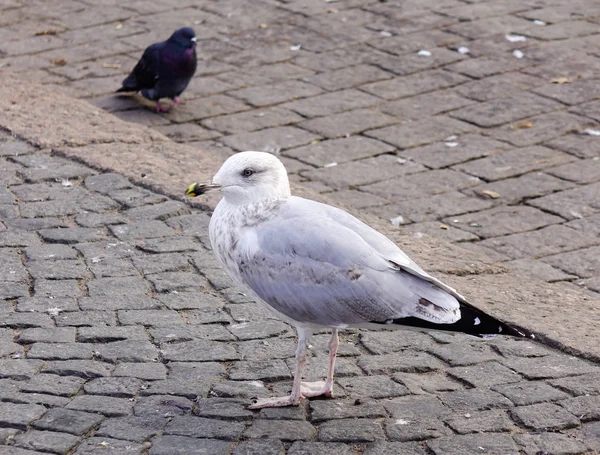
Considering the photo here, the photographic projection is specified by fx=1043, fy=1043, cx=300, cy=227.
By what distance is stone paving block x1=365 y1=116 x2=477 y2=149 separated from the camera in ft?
23.6

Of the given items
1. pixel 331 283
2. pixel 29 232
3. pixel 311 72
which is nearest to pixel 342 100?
pixel 311 72

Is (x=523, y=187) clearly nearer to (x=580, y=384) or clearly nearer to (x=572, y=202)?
(x=572, y=202)

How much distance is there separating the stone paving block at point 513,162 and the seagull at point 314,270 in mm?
2857

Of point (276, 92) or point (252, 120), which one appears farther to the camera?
point (276, 92)

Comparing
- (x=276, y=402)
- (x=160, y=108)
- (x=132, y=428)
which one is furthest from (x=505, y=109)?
(x=132, y=428)

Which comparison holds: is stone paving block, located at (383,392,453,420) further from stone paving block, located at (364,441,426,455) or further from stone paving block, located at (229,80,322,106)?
stone paving block, located at (229,80,322,106)

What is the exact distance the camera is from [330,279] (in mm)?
3881

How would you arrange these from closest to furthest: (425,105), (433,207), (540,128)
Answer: (433,207) < (540,128) < (425,105)

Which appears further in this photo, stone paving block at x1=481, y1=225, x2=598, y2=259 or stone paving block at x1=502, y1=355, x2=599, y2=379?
stone paving block at x1=481, y1=225, x2=598, y2=259

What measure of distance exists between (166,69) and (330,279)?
3987mm

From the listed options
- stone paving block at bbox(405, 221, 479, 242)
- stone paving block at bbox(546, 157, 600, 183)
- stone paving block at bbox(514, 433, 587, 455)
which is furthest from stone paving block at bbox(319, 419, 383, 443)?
stone paving block at bbox(546, 157, 600, 183)

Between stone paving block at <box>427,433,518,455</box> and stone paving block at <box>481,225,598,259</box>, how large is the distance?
2.12m

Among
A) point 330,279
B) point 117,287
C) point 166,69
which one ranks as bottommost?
point 117,287

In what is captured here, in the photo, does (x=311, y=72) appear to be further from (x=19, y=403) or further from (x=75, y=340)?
(x=19, y=403)
